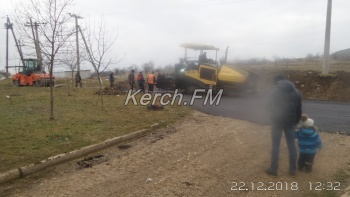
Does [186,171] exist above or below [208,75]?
below

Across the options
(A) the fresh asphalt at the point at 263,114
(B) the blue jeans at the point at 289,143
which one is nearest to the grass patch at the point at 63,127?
(A) the fresh asphalt at the point at 263,114

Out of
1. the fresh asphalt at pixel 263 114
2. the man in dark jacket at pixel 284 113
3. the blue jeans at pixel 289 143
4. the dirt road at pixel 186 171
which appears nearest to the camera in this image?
the dirt road at pixel 186 171

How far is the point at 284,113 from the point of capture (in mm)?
5523

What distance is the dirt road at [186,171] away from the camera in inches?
194

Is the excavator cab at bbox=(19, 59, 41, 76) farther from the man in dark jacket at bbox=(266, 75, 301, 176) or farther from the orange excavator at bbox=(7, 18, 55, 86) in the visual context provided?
the man in dark jacket at bbox=(266, 75, 301, 176)

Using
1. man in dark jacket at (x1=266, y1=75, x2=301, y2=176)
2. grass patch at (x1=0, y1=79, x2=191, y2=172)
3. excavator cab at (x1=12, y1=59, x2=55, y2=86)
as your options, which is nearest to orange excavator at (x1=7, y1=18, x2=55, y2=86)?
excavator cab at (x1=12, y1=59, x2=55, y2=86)

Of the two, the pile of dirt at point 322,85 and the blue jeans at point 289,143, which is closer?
the blue jeans at point 289,143

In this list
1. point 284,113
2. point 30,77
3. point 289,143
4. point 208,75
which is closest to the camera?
point 284,113

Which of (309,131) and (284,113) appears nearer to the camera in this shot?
(284,113)

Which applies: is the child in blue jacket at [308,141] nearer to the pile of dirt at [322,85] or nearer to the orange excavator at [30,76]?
the pile of dirt at [322,85]

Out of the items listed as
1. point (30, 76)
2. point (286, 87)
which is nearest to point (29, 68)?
point (30, 76)

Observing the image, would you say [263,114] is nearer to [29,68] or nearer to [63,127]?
[63,127]

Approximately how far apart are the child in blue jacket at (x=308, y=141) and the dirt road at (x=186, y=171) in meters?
0.29

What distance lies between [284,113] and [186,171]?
211 centimetres
